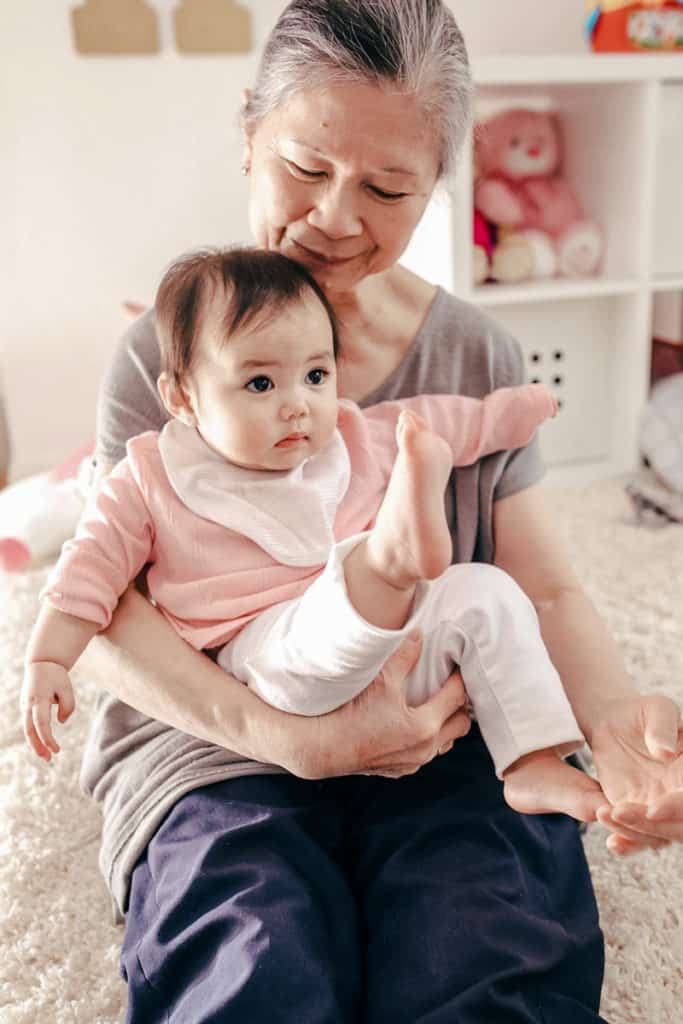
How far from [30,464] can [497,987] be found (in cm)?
201

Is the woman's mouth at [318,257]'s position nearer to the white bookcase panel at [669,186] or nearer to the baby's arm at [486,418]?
the baby's arm at [486,418]

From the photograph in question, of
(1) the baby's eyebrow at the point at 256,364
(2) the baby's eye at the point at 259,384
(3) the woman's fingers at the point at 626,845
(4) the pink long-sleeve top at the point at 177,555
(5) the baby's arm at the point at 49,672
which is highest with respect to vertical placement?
(1) the baby's eyebrow at the point at 256,364

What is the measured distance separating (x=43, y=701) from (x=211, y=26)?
189 cm

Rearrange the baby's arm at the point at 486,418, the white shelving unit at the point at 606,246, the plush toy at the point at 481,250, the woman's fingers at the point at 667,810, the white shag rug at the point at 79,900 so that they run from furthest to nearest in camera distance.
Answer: the plush toy at the point at 481,250 → the white shelving unit at the point at 606,246 → the baby's arm at the point at 486,418 → the white shag rug at the point at 79,900 → the woman's fingers at the point at 667,810

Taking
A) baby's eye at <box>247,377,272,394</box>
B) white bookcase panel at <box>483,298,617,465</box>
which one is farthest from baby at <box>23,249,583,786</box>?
white bookcase panel at <box>483,298,617,465</box>

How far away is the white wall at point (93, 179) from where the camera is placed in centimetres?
220

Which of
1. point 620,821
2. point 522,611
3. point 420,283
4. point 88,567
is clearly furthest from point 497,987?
point 420,283

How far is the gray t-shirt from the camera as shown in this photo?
0.95m

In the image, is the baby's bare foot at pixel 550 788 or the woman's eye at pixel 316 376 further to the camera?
the woman's eye at pixel 316 376

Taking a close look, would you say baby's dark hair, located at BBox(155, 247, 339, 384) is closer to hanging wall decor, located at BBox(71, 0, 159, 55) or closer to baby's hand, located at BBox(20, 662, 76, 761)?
baby's hand, located at BBox(20, 662, 76, 761)

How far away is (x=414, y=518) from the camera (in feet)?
2.21

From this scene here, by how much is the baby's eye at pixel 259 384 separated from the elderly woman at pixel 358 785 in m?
0.15

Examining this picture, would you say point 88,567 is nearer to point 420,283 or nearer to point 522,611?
point 522,611

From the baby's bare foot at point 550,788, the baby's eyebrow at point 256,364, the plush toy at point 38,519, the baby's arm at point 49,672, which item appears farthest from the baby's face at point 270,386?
the plush toy at point 38,519
